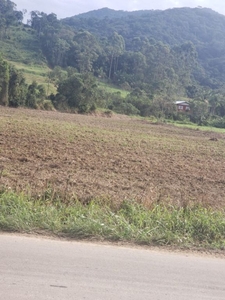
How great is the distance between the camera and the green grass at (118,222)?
14.2 ft

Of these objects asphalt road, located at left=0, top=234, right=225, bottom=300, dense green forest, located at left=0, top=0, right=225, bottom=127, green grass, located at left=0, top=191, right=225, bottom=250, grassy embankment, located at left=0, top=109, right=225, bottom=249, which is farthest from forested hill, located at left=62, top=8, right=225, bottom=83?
asphalt road, located at left=0, top=234, right=225, bottom=300

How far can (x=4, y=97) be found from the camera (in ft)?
101

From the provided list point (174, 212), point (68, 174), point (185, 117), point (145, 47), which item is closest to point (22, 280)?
point (174, 212)

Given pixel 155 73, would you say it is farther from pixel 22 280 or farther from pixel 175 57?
pixel 22 280

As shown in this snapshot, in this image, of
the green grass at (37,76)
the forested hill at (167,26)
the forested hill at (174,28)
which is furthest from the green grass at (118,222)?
the forested hill at (167,26)

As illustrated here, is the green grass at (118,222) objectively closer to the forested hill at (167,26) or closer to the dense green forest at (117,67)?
the dense green forest at (117,67)

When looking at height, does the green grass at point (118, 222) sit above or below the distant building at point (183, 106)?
above

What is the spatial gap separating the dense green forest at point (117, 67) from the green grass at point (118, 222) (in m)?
27.3

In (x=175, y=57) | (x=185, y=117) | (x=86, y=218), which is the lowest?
(x=185, y=117)

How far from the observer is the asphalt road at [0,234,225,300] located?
9.89 feet

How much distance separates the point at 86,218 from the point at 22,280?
1618 mm

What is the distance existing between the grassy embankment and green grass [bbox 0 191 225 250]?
0.04 feet

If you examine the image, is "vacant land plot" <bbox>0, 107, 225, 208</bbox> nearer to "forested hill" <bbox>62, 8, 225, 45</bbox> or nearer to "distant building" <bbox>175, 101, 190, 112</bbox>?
"distant building" <bbox>175, 101, 190, 112</bbox>

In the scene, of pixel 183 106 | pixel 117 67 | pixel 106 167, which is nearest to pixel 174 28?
pixel 117 67
